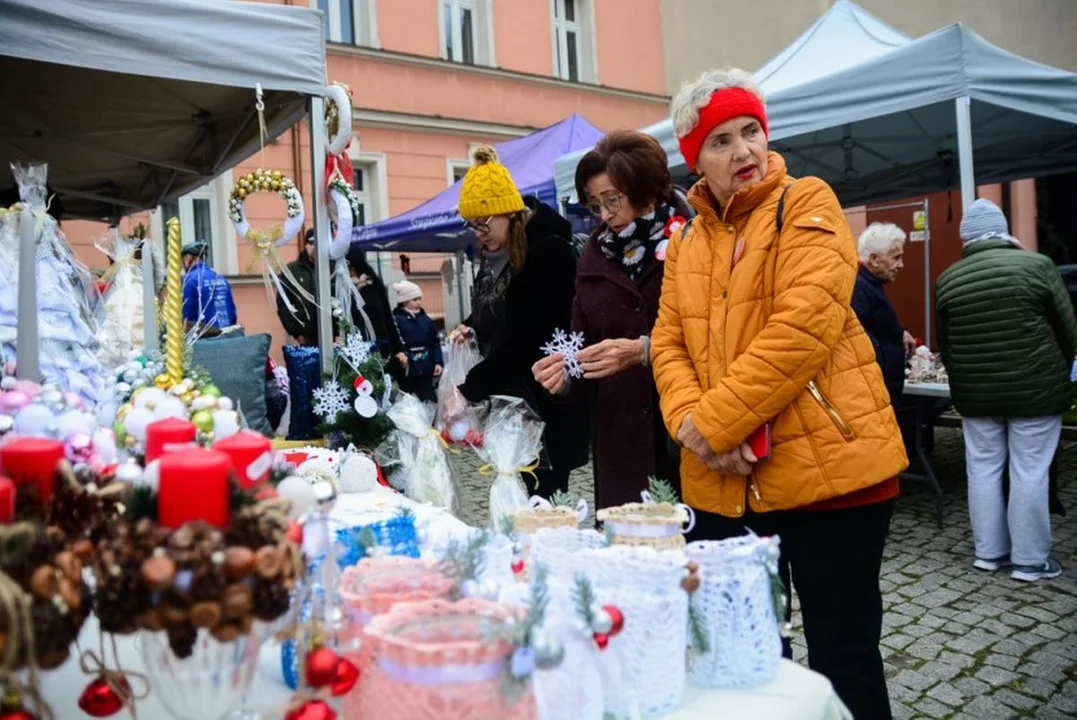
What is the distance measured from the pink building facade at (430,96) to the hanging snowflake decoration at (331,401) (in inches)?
299

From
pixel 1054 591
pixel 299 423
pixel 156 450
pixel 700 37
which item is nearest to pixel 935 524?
pixel 1054 591

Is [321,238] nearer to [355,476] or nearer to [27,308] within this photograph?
[355,476]

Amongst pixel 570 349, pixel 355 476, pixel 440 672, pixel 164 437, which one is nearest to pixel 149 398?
pixel 164 437

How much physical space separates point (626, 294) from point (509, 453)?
65 cm

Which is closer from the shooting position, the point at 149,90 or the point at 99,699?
the point at 99,699

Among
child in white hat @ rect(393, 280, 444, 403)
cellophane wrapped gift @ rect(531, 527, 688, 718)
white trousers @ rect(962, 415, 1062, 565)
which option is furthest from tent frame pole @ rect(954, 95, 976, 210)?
child in white hat @ rect(393, 280, 444, 403)

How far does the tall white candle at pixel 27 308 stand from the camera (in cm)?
176

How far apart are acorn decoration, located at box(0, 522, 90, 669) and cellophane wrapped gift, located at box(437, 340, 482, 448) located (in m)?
2.28

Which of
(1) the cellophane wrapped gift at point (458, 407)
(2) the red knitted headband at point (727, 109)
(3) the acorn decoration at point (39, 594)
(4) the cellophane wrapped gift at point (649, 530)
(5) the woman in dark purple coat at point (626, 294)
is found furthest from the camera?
(1) the cellophane wrapped gift at point (458, 407)

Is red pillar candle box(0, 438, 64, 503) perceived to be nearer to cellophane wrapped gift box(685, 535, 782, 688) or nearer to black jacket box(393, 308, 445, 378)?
cellophane wrapped gift box(685, 535, 782, 688)

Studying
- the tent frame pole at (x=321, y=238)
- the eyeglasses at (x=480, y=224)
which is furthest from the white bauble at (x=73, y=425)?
the tent frame pole at (x=321, y=238)

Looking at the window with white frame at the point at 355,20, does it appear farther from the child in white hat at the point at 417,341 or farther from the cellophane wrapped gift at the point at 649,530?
the cellophane wrapped gift at the point at 649,530

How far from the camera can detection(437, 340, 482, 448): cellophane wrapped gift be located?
3105 millimetres

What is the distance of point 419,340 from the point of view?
6.83m
